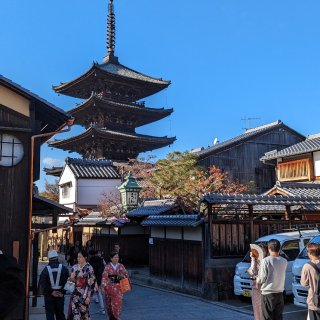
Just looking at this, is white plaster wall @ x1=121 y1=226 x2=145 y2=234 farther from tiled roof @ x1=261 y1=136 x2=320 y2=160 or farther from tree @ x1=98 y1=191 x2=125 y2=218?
tiled roof @ x1=261 y1=136 x2=320 y2=160

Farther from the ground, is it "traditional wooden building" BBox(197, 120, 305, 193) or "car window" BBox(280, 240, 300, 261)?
"traditional wooden building" BBox(197, 120, 305, 193)

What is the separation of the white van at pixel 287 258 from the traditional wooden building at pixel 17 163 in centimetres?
628

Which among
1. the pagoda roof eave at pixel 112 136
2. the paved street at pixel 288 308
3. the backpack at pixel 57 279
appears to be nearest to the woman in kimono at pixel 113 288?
the backpack at pixel 57 279

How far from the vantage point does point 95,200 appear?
3581 centimetres

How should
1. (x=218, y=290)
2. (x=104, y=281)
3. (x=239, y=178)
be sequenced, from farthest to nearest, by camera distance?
1. (x=239, y=178)
2. (x=218, y=290)
3. (x=104, y=281)

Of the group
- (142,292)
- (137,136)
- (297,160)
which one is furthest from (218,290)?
(137,136)

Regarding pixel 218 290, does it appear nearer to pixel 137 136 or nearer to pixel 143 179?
pixel 143 179

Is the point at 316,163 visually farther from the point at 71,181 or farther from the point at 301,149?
the point at 71,181

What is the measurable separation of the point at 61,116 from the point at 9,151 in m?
1.78

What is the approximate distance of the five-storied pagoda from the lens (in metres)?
38.8

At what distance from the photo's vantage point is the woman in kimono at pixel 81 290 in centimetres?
801

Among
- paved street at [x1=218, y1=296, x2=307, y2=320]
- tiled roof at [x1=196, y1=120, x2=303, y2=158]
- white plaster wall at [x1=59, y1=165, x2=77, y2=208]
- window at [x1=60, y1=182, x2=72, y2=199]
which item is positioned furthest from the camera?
window at [x1=60, y1=182, x2=72, y2=199]

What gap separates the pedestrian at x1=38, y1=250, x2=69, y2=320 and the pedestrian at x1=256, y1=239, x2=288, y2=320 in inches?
152

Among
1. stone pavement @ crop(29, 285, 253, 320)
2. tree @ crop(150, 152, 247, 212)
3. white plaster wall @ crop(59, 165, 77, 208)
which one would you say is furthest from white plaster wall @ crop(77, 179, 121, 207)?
stone pavement @ crop(29, 285, 253, 320)
